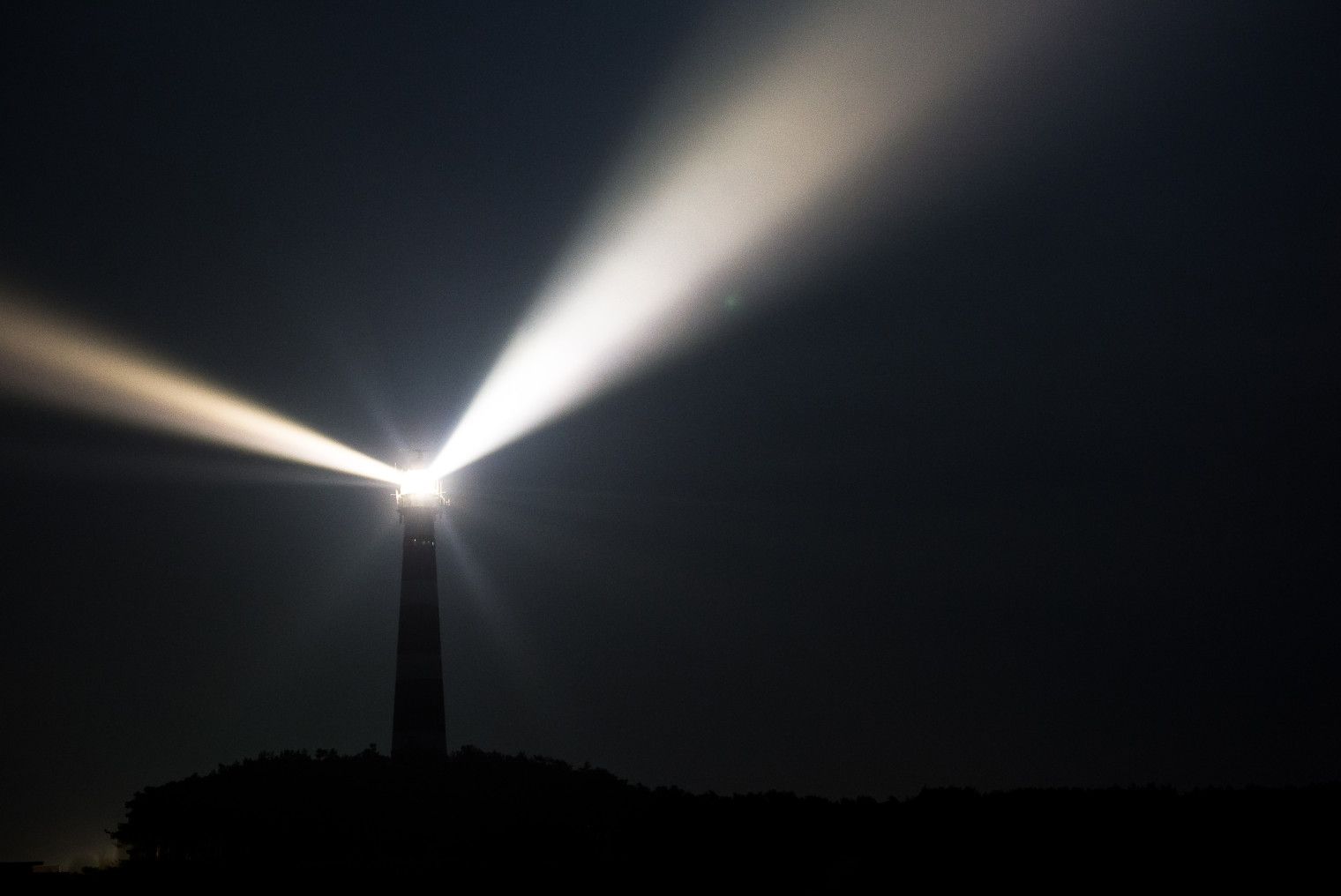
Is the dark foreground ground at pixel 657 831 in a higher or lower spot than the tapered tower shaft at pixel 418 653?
lower

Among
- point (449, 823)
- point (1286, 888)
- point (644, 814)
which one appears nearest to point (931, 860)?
point (1286, 888)

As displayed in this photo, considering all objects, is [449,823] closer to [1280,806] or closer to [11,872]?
[11,872]

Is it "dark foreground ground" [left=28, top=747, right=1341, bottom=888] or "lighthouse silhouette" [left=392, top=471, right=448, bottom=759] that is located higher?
"lighthouse silhouette" [left=392, top=471, right=448, bottom=759]

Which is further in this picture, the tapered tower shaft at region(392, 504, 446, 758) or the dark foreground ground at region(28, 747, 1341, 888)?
the tapered tower shaft at region(392, 504, 446, 758)

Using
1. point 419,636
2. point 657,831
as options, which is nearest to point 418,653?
point 419,636

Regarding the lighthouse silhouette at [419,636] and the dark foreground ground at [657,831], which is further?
the lighthouse silhouette at [419,636]

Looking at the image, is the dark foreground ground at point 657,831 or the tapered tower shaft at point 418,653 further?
the tapered tower shaft at point 418,653

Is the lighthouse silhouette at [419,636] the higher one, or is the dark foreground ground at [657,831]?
the lighthouse silhouette at [419,636]
